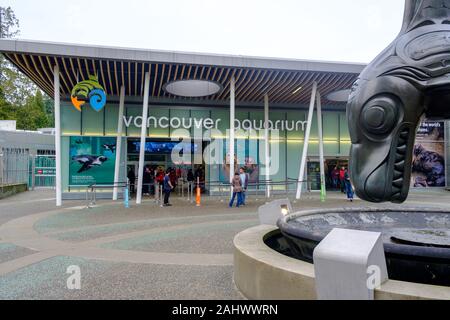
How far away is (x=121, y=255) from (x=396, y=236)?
510cm

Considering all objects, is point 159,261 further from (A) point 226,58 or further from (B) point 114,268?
(A) point 226,58

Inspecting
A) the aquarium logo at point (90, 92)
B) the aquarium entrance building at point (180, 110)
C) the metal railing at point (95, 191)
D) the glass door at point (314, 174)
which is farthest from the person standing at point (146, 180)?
the glass door at point (314, 174)

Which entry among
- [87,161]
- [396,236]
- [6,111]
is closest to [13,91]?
[6,111]

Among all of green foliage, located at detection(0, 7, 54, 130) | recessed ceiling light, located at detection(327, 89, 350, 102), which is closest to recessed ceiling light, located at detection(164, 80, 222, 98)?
recessed ceiling light, located at detection(327, 89, 350, 102)

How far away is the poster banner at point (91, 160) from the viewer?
20.3 m

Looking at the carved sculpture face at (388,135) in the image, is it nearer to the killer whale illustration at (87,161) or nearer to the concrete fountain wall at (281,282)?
the concrete fountain wall at (281,282)

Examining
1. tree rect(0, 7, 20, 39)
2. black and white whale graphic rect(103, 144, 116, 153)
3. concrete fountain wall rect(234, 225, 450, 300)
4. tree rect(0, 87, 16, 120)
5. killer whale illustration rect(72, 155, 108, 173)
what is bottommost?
concrete fountain wall rect(234, 225, 450, 300)

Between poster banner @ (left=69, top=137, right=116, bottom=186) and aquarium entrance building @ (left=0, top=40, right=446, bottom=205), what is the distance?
6 cm

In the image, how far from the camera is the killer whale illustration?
20.3m

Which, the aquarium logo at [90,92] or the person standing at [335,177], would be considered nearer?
the aquarium logo at [90,92]

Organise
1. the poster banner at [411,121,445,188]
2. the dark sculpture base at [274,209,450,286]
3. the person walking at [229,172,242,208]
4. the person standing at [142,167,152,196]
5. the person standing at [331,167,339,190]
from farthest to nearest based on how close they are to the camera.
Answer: the poster banner at [411,121,445,188]
the person standing at [331,167,339,190]
the person standing at [142,167,152,196]
the person walking at [229,172,242,208]
the dark sculpture base at [274,209,450,286]

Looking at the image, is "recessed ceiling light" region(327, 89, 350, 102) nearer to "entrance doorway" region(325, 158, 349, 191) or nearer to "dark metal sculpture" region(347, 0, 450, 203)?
"entrance doorway" region(325, 158, 349, 191)

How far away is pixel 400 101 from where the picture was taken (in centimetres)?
472

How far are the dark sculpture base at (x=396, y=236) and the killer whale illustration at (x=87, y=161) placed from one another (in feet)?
53.1
